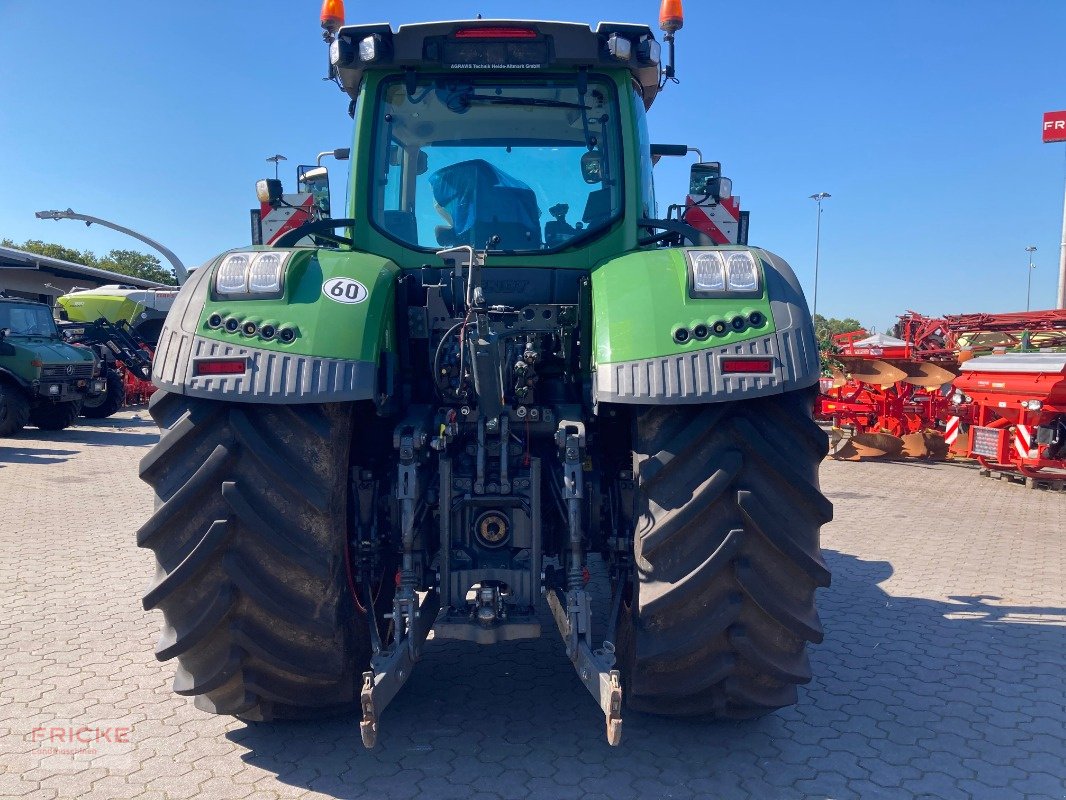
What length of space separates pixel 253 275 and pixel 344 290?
315 millimetres

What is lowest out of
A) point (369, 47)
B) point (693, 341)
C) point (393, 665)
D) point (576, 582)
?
point (393, 665)

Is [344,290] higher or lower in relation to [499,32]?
lower

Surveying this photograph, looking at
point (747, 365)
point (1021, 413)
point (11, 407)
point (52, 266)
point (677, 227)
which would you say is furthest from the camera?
point (52, 266)

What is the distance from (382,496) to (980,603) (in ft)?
13.3

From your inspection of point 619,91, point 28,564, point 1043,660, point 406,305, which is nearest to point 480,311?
point 406,305

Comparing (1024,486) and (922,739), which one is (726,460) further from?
(1024,486)

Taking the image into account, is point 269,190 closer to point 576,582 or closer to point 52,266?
point 576,582

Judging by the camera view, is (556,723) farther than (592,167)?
No

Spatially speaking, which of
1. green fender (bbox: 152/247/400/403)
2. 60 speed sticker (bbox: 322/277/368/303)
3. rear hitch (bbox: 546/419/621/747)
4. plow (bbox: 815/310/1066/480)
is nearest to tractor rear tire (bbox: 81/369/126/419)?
plow (bbox: 815/310/1066/480)

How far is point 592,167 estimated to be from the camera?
3705mm

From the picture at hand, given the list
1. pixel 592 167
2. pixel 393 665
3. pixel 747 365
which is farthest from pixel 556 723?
pixel 592 167

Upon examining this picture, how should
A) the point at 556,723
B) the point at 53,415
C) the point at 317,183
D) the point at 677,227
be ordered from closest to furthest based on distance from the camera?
the point at 556,723 → the point at 677,227 → the point at 317,183 → the point at 53,415

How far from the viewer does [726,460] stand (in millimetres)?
2641

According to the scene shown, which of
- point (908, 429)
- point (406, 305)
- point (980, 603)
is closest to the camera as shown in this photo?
point (406, 305)
